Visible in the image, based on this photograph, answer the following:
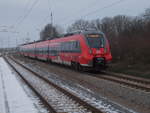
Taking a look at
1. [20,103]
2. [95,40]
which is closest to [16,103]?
[20,103]

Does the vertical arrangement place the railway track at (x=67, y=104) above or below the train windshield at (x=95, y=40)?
below

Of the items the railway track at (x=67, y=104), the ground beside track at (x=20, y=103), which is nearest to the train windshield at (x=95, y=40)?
the ground beside track at (x=20, y=103)

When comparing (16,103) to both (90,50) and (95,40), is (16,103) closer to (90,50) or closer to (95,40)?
(90,50)

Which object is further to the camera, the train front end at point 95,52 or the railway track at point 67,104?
the train front end at point 95,52

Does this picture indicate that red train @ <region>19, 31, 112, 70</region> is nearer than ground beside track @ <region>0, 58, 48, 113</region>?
No

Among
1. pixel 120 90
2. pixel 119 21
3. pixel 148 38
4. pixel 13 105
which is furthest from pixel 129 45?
pixel 119 21

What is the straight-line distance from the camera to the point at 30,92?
43.3 feet

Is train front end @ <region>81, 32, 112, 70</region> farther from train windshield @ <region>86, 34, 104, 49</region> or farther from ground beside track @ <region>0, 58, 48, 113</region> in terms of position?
ground beside track @ <region>0, 58, 48, 113</region>

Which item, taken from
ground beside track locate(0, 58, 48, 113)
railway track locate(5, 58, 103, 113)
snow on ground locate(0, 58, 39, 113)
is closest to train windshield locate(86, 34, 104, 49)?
ground beside track locate(0, 58, 48, 113)

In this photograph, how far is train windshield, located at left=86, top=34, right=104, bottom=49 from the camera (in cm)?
2086

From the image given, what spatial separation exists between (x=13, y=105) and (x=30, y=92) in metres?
3.04

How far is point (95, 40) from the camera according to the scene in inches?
831

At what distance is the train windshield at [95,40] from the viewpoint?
68.4ft

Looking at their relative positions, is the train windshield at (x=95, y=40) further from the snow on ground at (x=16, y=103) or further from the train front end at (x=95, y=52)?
the snow on ground at (x=16, y=103)
